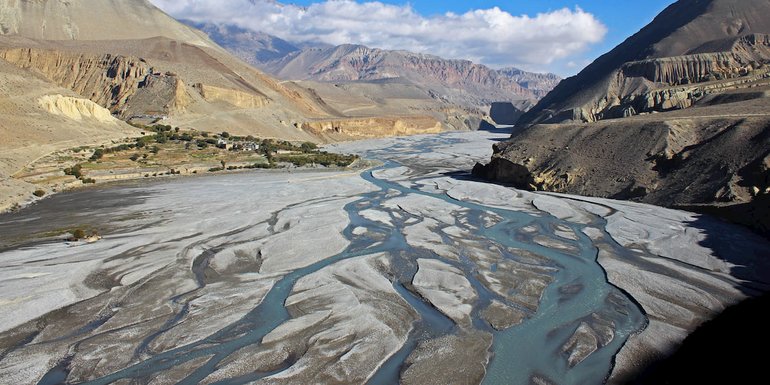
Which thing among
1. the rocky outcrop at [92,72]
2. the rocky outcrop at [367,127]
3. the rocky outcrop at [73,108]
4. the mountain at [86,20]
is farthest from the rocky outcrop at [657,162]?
the mountain at [86,20]

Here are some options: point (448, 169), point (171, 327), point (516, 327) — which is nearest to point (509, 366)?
point (516, 327)

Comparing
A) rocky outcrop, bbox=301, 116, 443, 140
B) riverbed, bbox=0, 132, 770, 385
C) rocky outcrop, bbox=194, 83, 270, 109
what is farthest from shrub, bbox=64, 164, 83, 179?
rocky outcrop, bbox=301, 116, 443, 140

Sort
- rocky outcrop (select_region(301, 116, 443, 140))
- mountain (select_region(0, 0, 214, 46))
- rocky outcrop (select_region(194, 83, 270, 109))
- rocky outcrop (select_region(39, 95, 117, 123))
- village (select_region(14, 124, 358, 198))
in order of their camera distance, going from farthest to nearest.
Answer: mountain (select_region(0, 0, 214, 46)), rocky outcrop (select_region(301, 116, 443, 140)), rocky outcrop (select_region(194, 83, 270, 109)), rocky outcrop (select_region(39, 95, 117, 123)), village (select_region(14, 124, 358, 198))

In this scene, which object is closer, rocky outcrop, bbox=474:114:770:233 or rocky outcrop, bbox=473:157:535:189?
rocky outcrop, bbox=474:114:770:233

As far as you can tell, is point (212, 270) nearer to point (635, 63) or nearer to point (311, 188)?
point (311, 188)

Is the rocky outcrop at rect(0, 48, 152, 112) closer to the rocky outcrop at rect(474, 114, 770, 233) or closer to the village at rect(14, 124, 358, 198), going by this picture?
the village at rect(14, 124, 358, 198)
